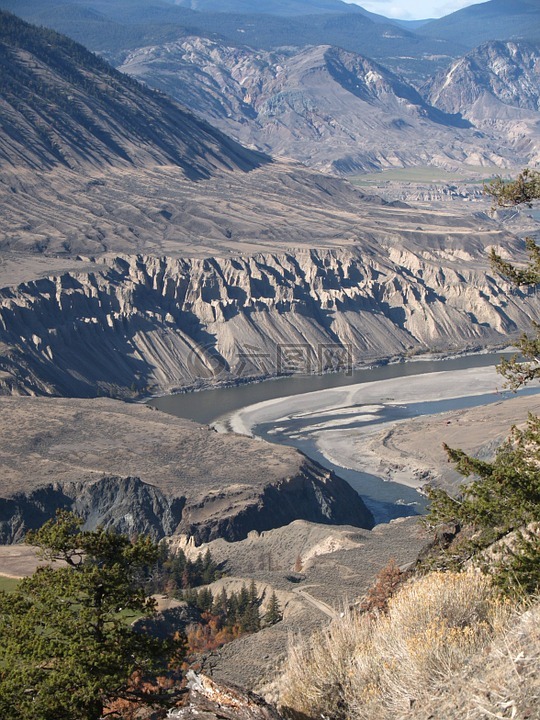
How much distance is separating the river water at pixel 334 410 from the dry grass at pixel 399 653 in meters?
47.3

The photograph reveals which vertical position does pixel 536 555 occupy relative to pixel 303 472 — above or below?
above

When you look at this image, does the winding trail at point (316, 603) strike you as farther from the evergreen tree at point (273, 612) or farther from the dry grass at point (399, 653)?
the dry grass at point (399, 653)

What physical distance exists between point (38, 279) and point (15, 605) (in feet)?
310

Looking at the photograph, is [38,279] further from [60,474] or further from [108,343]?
[60,474]

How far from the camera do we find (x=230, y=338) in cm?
11531

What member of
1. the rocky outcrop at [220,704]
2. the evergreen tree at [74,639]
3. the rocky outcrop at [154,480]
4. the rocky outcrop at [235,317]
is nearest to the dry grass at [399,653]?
the rocky outcrop at [220,704]

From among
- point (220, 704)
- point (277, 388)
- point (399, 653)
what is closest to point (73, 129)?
point (277, 388)

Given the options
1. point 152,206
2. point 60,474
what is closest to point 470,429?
point 60,474

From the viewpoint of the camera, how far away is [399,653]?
15.4 m

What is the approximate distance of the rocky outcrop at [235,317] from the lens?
333ft

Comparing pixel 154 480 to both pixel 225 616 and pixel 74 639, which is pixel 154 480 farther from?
pixel 74 639

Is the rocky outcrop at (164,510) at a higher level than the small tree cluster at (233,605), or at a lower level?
lower

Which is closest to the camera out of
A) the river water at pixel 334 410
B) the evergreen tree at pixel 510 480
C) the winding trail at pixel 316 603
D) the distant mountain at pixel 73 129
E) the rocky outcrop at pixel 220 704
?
the rocky outcrop at pixel 220 704

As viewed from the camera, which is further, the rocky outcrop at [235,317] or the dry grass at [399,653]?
the rocky outcrop at [235,317]
